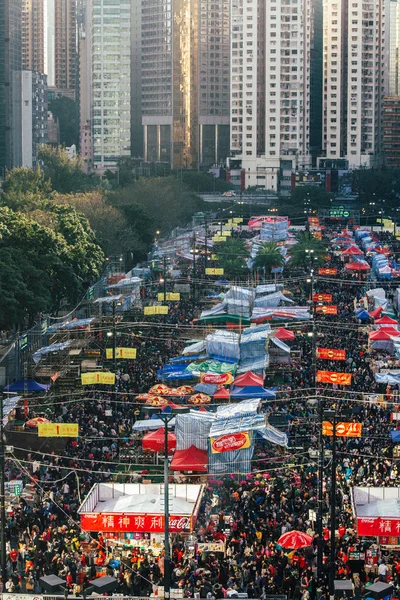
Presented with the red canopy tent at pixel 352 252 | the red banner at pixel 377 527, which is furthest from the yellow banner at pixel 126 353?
the red canopy tent at pixel 352 252

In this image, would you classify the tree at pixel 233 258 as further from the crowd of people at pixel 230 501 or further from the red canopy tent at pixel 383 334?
the crowd of people at pixel 230 501

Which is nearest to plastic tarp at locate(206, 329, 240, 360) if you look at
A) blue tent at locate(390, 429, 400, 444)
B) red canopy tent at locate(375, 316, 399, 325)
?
red canopy tent at locate(375, 316, 399, 325)

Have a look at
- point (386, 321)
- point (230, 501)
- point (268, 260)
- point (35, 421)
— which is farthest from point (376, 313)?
point (230, 501)

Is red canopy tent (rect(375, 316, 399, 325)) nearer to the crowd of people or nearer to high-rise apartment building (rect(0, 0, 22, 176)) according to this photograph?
the crowd of people

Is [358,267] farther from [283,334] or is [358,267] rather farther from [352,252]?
[283,334]

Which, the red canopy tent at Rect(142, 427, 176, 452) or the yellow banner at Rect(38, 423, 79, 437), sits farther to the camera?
the red canopy tent at Rect(142, 427, 176, 452)

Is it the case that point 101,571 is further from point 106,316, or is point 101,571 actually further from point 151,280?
point 151,280

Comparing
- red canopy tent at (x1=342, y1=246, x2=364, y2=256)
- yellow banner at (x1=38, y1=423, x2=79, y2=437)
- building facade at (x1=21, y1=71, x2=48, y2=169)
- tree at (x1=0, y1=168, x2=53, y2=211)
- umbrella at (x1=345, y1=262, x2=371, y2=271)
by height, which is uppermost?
building facade at (x1=21, y1=71, x2=48, y2=169)
